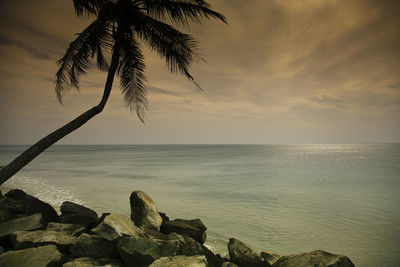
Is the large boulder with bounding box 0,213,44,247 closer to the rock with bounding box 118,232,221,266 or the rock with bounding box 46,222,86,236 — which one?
the rock with bounding box 46,222,86,236

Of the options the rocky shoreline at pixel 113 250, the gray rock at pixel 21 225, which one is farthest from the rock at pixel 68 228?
the gray rock at pixel 21 225

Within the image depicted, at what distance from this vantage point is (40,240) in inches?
152

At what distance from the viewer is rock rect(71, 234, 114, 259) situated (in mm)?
3815

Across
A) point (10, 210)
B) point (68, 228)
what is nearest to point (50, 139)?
point (68, 228)

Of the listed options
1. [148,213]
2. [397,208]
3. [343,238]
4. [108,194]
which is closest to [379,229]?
[343,238]

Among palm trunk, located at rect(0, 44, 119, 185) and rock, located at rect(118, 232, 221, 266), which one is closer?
rock, located at rect(118, 232, 221, 266)

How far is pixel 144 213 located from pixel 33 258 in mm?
2624

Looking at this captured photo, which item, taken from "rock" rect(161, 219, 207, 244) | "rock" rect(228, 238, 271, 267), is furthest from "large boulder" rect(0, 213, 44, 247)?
"rock" rect(228, 238, 271, 267)

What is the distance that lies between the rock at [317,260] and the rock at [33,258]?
386 cm

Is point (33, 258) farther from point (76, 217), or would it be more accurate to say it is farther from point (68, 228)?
point (76, 217)

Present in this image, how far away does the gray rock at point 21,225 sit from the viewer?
4444 millimetres

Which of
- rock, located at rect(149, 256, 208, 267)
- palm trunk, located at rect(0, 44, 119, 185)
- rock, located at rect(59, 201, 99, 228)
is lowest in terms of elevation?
rock, located at rect(59, 201, 99, 228)

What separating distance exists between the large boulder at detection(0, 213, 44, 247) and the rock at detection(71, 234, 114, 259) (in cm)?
157

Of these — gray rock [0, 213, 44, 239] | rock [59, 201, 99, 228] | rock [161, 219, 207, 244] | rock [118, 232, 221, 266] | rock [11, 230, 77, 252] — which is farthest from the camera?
rock [161, 219, 207, 244]
